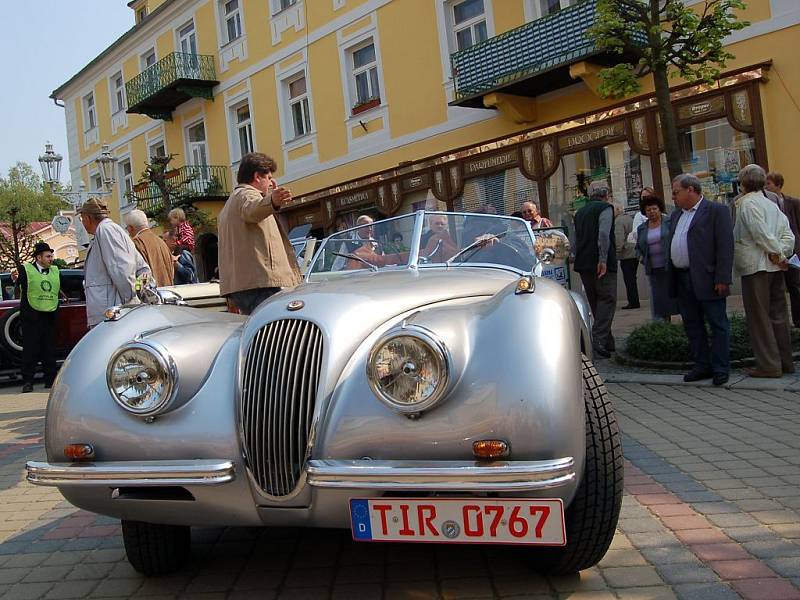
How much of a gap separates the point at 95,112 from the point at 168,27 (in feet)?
22.5

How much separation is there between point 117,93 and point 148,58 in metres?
3.03

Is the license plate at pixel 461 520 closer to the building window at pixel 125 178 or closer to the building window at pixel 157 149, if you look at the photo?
the building window at pixel 157 149

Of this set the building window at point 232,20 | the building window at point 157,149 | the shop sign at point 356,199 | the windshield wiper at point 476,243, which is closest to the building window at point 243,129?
the building window at point 232,20

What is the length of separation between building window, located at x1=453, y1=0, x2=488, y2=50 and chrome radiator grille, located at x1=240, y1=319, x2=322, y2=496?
1335cm

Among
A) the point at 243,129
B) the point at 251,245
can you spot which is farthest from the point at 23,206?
the point at 251,245

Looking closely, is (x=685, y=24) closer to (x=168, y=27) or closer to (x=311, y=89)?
(x=311, y=89)

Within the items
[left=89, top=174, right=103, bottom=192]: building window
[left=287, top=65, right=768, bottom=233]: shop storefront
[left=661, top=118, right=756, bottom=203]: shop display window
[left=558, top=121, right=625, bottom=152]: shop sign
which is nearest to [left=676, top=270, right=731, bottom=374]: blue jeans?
[left=661, top=118, right=756, bottom=203]: shop display window

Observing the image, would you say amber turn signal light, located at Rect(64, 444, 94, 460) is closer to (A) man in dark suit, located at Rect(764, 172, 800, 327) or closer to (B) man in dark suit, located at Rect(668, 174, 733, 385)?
(B) man in dark suit, located at Rect(668, 174, 733, 385)

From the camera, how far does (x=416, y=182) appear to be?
53.6 feet

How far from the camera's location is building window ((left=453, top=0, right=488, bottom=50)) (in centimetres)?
1513

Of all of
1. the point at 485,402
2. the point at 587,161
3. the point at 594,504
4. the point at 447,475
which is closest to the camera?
the point at 447,475

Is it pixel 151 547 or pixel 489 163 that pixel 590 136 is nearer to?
pixel 489 163

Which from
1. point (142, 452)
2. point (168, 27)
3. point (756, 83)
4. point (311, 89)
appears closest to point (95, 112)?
point (168, 27)

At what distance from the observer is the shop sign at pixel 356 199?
57.8 feet
